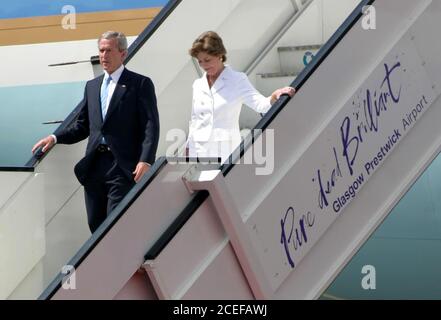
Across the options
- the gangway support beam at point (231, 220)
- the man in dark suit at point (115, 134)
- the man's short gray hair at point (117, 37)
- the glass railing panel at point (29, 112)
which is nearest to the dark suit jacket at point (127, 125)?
the man in dark suit at point (115, 134)

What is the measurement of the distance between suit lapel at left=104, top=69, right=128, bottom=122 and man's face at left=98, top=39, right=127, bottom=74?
7 centimetres

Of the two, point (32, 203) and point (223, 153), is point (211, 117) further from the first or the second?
point (32, 203)

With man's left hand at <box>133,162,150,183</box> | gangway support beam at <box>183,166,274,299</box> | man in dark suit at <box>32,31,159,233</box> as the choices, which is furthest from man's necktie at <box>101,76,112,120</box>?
gangway support beam at <box>183,166,274,299</box>

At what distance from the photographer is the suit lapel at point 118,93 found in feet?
13.1

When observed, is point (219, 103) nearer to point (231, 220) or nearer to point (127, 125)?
point (127, 125)

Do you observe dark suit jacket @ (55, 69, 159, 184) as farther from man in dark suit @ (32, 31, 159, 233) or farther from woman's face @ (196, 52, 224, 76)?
woman's face @ (196, 52, 224, 76)

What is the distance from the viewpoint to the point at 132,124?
399 cm

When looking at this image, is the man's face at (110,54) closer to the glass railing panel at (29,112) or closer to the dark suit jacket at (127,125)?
the dark suit jacket at (127,125)

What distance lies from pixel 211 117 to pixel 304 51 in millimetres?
1519

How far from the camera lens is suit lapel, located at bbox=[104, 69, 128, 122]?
4.00 m

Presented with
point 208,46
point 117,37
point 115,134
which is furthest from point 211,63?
point 115,134

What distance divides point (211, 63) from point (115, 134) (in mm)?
524

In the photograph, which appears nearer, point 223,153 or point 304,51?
point 223,153
